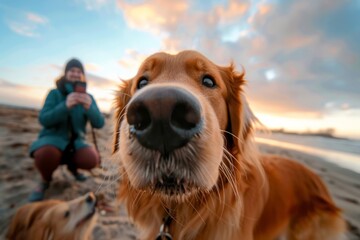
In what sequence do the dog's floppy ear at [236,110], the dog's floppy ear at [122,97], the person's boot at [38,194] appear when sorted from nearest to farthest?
the dog's floppy ear at [236,110] < the dog's floppy ear at [122,97] < the person's boot at [38,194]

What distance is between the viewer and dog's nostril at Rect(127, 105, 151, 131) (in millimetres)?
1000

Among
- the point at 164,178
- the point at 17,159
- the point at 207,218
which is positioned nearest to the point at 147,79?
the point at 164,178

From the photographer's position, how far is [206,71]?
187 cm

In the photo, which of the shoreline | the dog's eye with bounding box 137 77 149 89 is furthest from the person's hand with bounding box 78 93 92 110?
the shoreline

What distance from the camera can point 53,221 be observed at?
2.37m

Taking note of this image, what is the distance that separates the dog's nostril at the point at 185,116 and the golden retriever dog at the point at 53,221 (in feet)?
6.99

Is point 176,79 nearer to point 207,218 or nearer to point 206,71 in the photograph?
point 206,71

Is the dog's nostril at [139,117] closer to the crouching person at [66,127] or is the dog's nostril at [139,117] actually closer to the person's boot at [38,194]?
the crouching person at [66,127]

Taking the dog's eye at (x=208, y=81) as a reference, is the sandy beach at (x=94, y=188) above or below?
below

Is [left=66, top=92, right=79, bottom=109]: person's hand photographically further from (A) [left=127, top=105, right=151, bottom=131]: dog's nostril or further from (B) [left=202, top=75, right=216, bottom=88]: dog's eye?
(A) [left=127, top=105, right=151, bottom=131]: dog's nostril

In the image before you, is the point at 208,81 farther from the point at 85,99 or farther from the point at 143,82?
the point at 85,99

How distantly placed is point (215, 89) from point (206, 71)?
168 mm

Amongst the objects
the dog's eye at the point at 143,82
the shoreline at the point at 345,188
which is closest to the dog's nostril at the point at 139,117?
the dog's eye at the point at 143,82

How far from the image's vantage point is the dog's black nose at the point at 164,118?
971mm
